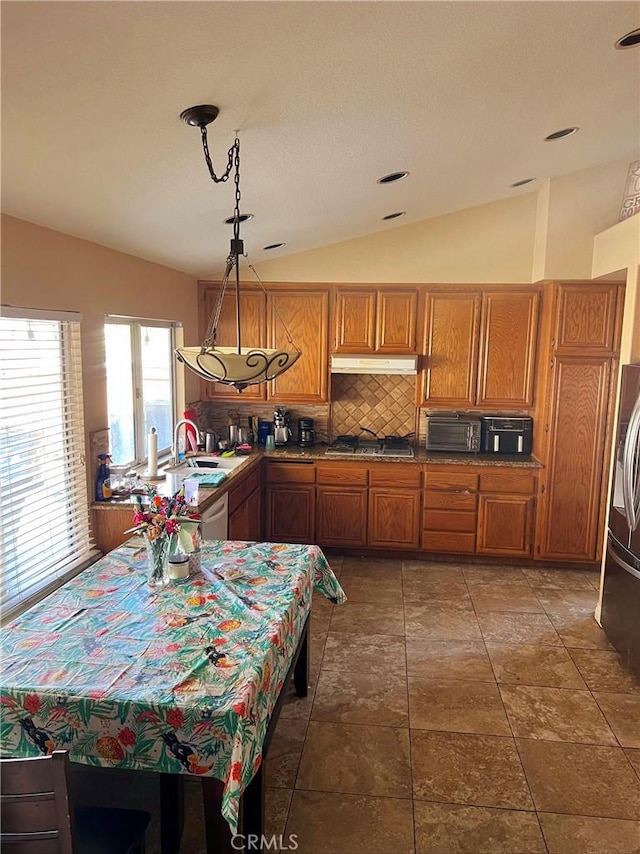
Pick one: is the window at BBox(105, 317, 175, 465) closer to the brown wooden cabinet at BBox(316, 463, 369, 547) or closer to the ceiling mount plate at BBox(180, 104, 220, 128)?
the brown wooden cabinet at BBox(316, 463, 369, 547)

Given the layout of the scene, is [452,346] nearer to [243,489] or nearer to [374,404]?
[374,404]

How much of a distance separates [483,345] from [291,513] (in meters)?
2.06

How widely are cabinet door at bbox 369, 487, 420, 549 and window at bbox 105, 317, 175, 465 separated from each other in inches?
67.9

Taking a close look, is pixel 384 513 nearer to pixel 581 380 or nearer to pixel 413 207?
pixel 581 380

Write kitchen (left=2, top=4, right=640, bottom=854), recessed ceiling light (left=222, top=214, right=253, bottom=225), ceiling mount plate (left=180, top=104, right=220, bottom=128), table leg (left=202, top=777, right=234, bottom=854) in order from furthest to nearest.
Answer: recessed ceiling light (left=222, top=214, right=253, bottom=225) < kitchen (left=2, top=4, right=640, bottom=854) < ceiling mount plate (left=180, top=104, right=220, bottom=128) < table leg (left=202, top=777, right=234, bottom=854)

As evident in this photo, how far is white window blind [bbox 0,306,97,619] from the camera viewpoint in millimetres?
2369

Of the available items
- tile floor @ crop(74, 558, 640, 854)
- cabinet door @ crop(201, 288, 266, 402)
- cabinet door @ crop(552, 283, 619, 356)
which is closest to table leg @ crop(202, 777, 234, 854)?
tile floor @ crop(74, 558, 640, 854)

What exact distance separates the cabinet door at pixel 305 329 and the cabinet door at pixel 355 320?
0.38 ft

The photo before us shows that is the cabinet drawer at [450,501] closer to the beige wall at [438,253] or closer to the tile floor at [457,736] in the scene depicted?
the tile floor at [457,736]

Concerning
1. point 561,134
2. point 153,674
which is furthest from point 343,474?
point 153,674

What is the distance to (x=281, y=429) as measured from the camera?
4.90 m

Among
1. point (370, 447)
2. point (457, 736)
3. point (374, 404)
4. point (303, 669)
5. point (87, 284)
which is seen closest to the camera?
point (457, 736)

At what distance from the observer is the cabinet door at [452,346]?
450 centimetres

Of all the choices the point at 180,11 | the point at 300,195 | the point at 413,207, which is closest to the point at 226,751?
the point at 180,11
